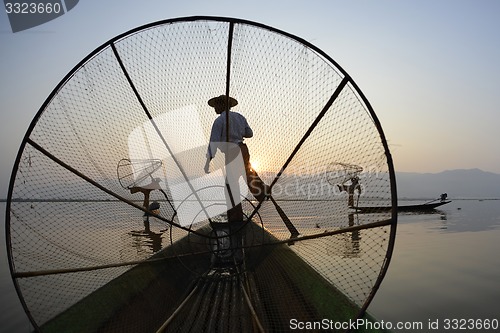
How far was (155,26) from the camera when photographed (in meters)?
2.76

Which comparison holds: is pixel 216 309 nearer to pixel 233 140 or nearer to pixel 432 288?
pixel 233 140

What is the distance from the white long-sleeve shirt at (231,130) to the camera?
145 inches

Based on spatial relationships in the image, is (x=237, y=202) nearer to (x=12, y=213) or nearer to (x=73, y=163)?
(x=73, y=163)

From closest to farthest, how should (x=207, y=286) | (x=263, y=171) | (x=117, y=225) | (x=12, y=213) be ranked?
(x=12, y=213)
(x=207, y=286)
(x=263, y=171)
(x=117, y=225)

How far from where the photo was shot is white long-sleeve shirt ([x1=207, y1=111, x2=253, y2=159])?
3.68 metres

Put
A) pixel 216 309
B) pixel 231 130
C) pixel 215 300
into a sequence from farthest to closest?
pixel 231 130
pixel 215 300
pixel 216 309

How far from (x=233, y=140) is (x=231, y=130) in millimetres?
128

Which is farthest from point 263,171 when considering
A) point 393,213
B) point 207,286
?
point 393,213

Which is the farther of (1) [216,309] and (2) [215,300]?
(2) [215,300]

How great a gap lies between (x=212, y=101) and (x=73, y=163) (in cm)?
166

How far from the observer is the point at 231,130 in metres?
3.69

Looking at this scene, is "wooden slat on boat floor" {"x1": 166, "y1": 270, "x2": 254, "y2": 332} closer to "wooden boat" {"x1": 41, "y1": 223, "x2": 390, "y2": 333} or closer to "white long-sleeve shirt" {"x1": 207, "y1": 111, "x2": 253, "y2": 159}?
"wooden boat" {"x1": 41, "y1": 223, "x2": 390, "y2": 333}

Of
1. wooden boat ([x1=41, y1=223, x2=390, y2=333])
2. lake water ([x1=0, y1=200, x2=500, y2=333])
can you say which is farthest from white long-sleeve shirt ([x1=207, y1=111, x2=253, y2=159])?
lake water ([x1=0, y1=200, x2=500, y2=333])

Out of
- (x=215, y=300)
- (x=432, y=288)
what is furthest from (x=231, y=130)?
(x=432, y=288)
